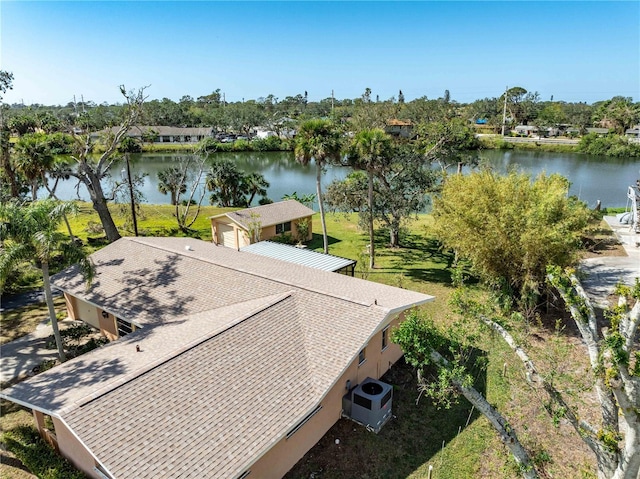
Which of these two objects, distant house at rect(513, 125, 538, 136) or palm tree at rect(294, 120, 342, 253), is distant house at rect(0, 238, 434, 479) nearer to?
palm tree at rect(294, 120, 342, 253)

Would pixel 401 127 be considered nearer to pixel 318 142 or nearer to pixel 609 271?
pixel 609 271

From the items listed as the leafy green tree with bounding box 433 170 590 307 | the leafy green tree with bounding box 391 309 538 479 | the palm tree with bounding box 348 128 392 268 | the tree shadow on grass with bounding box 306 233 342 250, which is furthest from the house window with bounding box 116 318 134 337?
the tree shadow on grass with bounding box 306 233 342 250

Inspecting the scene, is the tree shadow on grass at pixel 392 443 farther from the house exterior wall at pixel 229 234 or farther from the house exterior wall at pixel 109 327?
the house exterior wall at pixel 229 234

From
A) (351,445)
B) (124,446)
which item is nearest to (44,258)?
(124,446)

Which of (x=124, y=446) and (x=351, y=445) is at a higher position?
(x=124, y=446)

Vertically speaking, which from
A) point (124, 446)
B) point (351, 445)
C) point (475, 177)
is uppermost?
point (475, 177)

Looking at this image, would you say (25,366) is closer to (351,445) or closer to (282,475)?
(282,475)
